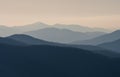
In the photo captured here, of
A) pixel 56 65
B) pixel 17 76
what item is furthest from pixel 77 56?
pixel 17 76

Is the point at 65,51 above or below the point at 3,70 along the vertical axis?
above

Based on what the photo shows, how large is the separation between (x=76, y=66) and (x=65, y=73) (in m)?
11.3

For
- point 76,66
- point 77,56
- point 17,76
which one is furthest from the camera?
point 77,56

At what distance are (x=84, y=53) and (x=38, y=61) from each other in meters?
32.0

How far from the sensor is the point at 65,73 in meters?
136

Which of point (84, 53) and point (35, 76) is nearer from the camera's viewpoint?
point (35, 76)

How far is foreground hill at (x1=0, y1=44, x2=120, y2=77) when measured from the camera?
135 m

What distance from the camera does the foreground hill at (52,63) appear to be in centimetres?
13488

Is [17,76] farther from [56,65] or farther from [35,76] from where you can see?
[56,65]

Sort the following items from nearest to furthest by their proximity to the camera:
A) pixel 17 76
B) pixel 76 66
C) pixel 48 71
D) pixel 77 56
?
pixel 17 76
pixel 48 71
pixel 76 66
pixel 77 56

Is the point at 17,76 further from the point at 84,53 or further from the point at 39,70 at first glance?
the point at 84,53

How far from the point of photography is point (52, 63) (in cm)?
14638

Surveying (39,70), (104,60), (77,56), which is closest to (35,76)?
(39,70)

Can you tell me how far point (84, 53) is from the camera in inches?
6575
